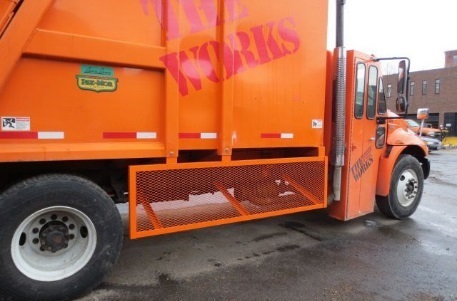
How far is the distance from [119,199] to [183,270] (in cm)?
102

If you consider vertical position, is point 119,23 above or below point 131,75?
above

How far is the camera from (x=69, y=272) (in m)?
3.20

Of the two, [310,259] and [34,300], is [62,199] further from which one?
[310,259]

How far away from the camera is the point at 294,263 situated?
4191 mm

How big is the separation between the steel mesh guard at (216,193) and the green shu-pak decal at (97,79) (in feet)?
2.47

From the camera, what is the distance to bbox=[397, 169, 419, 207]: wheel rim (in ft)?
19.3

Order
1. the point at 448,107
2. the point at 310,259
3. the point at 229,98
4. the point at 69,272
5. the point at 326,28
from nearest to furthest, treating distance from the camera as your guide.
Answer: the point at 69,272 → the point at 229,98 → the point at 310,259 → the point at 326,28 → the point at 448,107

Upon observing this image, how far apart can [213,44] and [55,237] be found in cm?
235

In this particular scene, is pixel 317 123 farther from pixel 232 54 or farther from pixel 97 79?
pixel 97 79

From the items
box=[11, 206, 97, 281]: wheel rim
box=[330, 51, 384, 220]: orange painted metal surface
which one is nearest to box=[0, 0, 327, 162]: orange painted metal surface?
box=[11, 206, 97, 281]: wheel rim

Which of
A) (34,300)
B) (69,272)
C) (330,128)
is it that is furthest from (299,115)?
(34,300)

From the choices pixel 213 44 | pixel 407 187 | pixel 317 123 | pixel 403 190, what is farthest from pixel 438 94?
pixel 213 44

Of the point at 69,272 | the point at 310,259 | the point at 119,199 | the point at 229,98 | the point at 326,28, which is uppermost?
the point at 326,28

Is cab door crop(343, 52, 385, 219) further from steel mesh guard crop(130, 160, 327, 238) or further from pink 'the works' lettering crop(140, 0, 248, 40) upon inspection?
pink 'the works' lettering crop(140, 0, 248, 40)
